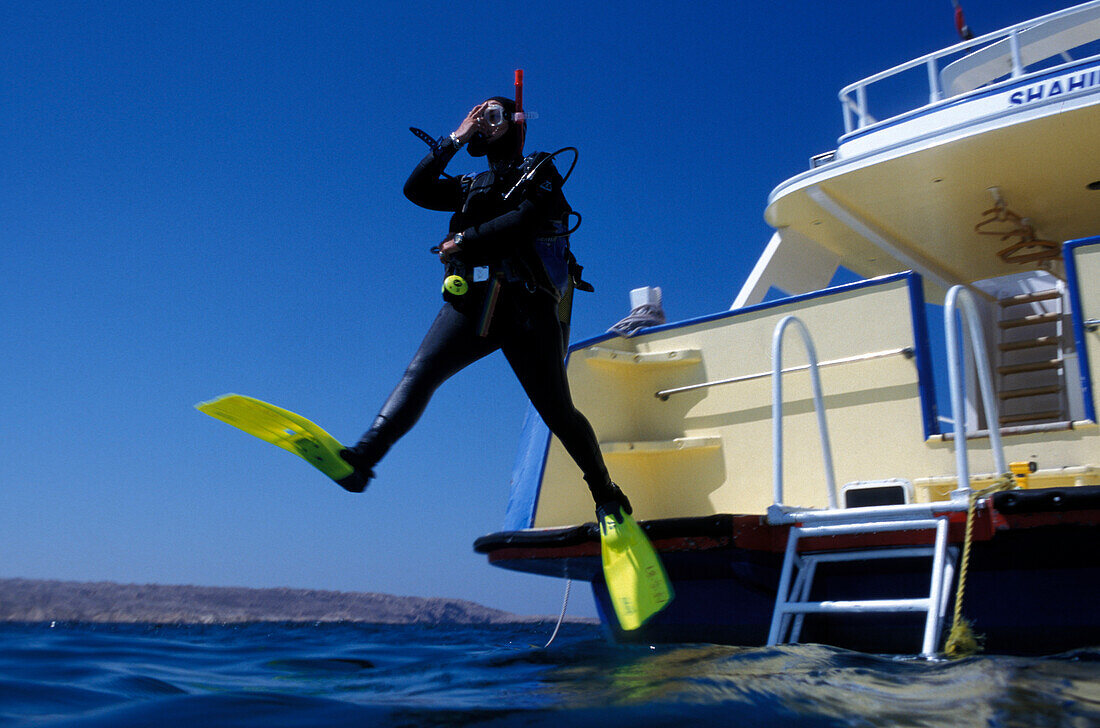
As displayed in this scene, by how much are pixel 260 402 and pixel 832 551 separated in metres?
2.32

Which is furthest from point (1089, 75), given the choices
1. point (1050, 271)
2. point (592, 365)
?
point (592, 365)

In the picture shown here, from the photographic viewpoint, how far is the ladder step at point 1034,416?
652 cm

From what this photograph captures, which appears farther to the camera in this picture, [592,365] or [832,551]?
[592,365]

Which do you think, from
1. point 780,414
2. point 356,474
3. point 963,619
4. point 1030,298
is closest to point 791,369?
point 780,414

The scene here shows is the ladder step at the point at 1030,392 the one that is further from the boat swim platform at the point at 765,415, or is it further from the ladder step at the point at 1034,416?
the boat swim platform at the point at 765,415

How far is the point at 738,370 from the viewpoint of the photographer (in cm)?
507

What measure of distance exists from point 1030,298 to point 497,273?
5808 mm

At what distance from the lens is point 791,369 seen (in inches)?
186

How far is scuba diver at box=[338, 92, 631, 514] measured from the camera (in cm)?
303

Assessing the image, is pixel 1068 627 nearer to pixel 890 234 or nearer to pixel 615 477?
pixel 615 477

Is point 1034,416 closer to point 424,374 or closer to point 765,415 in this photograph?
point 765,415

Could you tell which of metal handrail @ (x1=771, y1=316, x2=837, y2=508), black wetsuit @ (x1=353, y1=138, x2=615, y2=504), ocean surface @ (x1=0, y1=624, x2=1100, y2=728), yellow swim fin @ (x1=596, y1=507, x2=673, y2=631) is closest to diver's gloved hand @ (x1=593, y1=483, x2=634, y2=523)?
yellow swim fin @ (x1=596, y1=507, x2=673, y2=631)

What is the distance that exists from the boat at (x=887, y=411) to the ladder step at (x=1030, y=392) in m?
0.03

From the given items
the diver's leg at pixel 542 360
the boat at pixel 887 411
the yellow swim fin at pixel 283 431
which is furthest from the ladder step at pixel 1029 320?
the yellow swim fin at pixel 283 431
